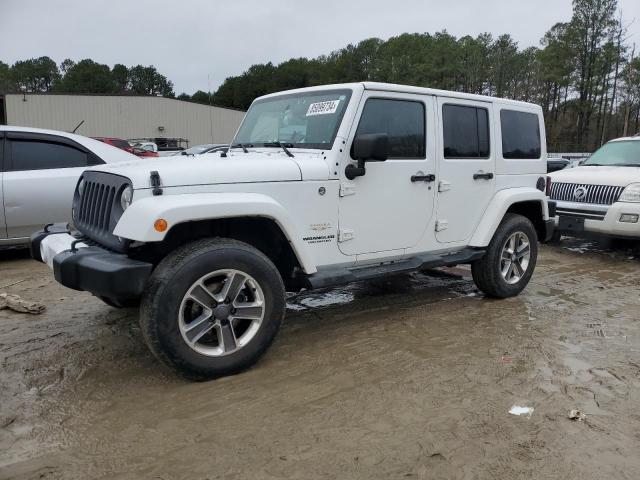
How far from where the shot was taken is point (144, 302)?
3.18m

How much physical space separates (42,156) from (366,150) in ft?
14.4

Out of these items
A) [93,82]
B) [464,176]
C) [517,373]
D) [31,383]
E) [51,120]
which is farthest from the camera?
[93,82]

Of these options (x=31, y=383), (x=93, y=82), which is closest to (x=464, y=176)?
(x=31, y=383)

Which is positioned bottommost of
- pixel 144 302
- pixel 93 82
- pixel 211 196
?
pixel 144 302

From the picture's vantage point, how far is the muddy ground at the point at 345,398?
8.48 feet

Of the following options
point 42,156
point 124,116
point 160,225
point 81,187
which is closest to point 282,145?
point 160,225

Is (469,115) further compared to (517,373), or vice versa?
(469,115)

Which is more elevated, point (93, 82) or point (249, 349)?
point (93, 82)

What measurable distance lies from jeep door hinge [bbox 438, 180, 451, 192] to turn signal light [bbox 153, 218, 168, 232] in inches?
99.1

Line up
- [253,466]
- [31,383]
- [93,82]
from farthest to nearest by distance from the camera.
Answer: [93,82] → [31,383] → [253,466]

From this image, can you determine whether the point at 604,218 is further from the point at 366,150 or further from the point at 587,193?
the point at 366,150

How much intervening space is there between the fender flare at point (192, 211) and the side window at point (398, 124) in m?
1.02

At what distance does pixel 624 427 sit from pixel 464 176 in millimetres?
2519

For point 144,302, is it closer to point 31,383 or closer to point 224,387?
point 224,387
